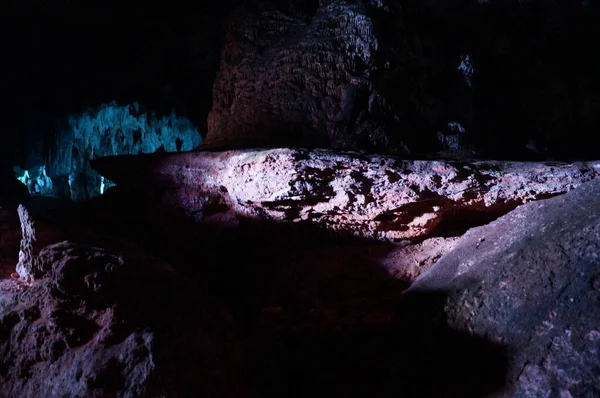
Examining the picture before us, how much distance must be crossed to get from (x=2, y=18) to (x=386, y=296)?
8.76 m

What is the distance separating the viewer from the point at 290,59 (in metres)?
4.88

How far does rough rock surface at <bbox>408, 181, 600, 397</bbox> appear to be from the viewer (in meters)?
1.44

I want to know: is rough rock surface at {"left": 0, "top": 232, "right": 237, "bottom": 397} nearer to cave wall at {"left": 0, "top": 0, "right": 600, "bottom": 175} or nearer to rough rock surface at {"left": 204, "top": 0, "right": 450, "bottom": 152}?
cave wall at {"left": 0, "top": 0, "right": 600, "bottom": 175}

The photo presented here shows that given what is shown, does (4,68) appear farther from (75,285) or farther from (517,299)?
(517,299)

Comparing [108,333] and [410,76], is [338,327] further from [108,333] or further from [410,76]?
[410,76]

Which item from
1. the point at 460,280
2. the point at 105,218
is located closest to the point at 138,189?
the point at 105,218

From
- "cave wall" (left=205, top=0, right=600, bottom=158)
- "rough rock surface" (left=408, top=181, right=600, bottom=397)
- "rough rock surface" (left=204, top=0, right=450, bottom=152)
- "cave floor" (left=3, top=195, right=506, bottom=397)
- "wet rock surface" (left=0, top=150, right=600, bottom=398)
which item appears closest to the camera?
"rough rock surface" (left=408, top=181, right=600, bottom=397)

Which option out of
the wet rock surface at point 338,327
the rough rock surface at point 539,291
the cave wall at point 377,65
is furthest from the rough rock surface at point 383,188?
the cave wall at point 377,65

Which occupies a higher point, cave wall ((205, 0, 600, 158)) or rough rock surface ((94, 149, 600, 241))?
cave wall ((205, 0, 600, 158))

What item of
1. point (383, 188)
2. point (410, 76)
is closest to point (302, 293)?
point (383, 188)

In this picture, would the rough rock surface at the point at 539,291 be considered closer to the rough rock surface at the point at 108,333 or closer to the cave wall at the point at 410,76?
the rough rock surface at the point at 108,333

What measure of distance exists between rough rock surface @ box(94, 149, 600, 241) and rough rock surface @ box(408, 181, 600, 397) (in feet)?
1.06

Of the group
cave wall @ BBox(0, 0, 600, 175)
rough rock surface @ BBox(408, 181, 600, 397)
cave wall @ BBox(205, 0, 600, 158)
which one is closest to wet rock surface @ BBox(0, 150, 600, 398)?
rough rock surface @ BBox(408, 181, 600, 397)

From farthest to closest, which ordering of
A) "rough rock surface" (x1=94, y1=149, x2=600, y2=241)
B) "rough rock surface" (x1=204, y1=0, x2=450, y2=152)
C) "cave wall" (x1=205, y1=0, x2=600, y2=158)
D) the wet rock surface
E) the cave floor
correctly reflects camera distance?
1. "cave wall" (x1=205, y1=0, x2=600, y2=158)
2. "rough rock surface" (x1=204, y1=0, x2=450, y2=152)
3. "rough rock surface" (x1=94, y1=149, x2=600, y2=241)
4. the cave floor
5. the wet rock surface
